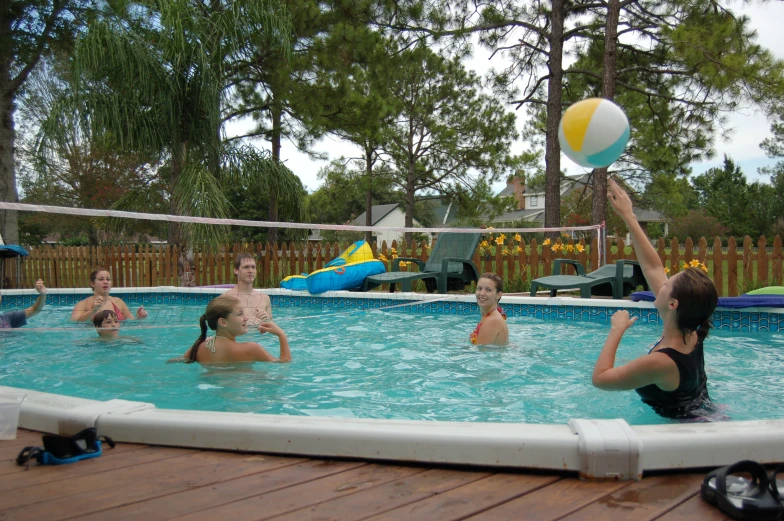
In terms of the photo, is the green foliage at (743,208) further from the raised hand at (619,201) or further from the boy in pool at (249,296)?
the raised hand at (619,201)

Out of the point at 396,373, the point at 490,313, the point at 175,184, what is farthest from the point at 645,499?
the point at 175,184

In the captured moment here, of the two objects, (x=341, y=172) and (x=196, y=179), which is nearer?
(x=196, y=179)

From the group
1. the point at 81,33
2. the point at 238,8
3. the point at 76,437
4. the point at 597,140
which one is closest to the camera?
the point at 76,437

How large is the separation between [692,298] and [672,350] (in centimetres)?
30

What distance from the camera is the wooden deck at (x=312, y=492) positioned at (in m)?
1.96

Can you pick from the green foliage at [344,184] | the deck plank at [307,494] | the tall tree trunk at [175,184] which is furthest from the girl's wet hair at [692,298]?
the green foliage at [344,184]

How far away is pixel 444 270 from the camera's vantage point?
10.8 meters

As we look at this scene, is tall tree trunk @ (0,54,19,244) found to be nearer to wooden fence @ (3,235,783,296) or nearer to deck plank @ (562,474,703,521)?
wooden fence @ (3,235,783,296)

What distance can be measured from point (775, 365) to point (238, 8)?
12.6 meters

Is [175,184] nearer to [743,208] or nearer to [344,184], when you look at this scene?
[344,184]

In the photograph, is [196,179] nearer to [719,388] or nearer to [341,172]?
[719,388]

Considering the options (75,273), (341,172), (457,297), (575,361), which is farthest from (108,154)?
(575,361)

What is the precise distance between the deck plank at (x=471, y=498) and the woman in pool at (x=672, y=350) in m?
0.85

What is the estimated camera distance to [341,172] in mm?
26609
